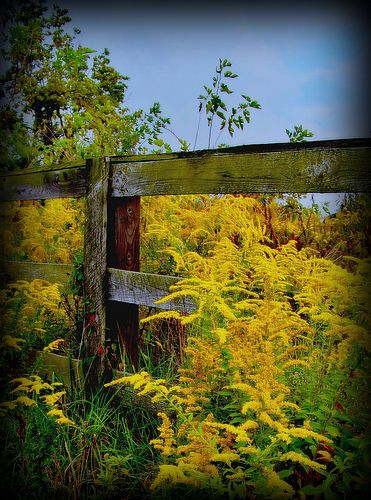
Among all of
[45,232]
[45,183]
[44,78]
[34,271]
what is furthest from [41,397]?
[44,78]

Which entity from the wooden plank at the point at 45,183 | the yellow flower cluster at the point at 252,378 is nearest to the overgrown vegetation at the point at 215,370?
the yellow flower cluster at the point at 252,378

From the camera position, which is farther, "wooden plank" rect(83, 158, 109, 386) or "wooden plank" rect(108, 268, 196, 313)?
"wooden plank" rect(83, 158, 109, 386)

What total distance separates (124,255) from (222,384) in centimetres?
155

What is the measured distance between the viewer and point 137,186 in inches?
173

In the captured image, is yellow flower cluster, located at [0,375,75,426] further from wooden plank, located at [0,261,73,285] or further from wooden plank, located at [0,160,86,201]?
wooden plank, located at [0,160,86,201]

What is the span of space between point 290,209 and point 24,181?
106 inches

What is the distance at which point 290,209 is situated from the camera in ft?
20.6

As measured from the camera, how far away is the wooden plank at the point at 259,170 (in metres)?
3.16

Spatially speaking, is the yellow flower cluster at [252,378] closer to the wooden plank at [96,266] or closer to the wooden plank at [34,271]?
the wooden plank at [96,266]

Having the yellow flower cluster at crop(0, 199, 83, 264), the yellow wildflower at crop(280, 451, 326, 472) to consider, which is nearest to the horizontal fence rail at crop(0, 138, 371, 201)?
the yellow flower cluster at crop(0, 199, 83, 264)

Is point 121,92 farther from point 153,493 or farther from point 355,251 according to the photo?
point 153,493

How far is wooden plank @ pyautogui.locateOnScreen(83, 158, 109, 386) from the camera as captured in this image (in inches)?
181

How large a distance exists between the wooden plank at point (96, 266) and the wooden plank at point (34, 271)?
42 cm

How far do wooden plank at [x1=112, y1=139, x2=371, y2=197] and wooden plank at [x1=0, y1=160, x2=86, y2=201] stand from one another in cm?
64
